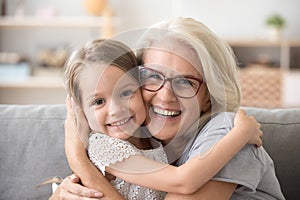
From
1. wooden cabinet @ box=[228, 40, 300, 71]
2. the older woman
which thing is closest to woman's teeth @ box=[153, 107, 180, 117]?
the older woman

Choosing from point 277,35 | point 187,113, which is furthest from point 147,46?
point 277,35

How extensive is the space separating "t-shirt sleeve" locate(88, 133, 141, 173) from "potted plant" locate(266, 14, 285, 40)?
12.3ft

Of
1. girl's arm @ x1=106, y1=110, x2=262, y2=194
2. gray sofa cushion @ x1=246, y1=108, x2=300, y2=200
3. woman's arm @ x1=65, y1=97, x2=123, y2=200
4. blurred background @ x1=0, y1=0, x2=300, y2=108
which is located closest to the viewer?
girl's arm @ x1=106, y1=110, x2=262, y2=194

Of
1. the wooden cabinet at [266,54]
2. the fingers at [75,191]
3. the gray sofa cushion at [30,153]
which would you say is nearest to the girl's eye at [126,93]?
the fingers at [75,191]

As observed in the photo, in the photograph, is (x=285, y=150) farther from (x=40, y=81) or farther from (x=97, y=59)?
(x=40, y=81)

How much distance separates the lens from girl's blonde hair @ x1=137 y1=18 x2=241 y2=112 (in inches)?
55.9

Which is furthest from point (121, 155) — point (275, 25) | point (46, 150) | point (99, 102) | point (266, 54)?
point (266, 54)

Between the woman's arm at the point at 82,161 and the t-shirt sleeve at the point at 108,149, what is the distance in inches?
1.1

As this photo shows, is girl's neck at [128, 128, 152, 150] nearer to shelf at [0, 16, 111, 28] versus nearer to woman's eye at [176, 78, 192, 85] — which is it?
woman's eye at [176, 78, 192, 85]

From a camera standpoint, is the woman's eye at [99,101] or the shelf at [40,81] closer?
the woman's eye at [99,101]

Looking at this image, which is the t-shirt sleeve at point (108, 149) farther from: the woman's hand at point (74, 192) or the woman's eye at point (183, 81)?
the woman's eye at point (183, 81)

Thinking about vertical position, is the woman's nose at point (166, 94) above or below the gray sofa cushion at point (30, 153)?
above

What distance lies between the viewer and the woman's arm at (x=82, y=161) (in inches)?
56.4

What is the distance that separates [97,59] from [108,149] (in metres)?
0.22
